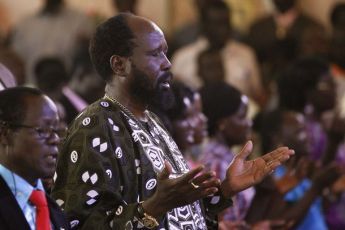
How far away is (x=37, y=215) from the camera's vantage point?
412 centimetres

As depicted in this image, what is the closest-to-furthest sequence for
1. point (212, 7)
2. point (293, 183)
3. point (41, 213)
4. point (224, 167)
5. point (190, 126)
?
point (41, 213), point (190, 126), point (224, 167), point (293, 183), point (212, 7)

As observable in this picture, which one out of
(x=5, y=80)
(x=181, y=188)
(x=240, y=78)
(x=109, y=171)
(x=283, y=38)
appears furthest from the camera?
(x=283, y=38)

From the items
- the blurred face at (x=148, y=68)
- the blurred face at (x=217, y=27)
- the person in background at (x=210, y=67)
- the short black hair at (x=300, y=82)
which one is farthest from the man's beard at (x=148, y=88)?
the blurred face at (x=217, y=27)

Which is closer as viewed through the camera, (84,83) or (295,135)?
(295,135)

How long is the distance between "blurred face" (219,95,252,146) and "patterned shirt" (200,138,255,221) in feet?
0.18

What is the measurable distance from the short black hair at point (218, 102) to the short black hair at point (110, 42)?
215 centimetres

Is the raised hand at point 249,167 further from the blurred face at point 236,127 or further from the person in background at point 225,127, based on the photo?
the blurred face at point 236,127

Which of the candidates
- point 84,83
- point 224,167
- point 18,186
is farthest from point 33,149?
point 84,83

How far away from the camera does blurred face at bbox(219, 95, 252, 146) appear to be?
6.29 m

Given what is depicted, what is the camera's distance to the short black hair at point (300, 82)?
321 inches

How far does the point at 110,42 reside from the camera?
165 inches

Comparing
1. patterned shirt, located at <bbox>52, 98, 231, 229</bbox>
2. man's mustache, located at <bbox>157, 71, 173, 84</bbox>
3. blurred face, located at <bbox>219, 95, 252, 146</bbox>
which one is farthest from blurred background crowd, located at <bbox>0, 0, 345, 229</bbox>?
patterned shirt, located at <bbox>52, 98, 231, 229</bbox>

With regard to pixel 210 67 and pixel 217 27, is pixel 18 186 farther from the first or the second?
pixel 217 27

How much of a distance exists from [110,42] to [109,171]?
531 mm
